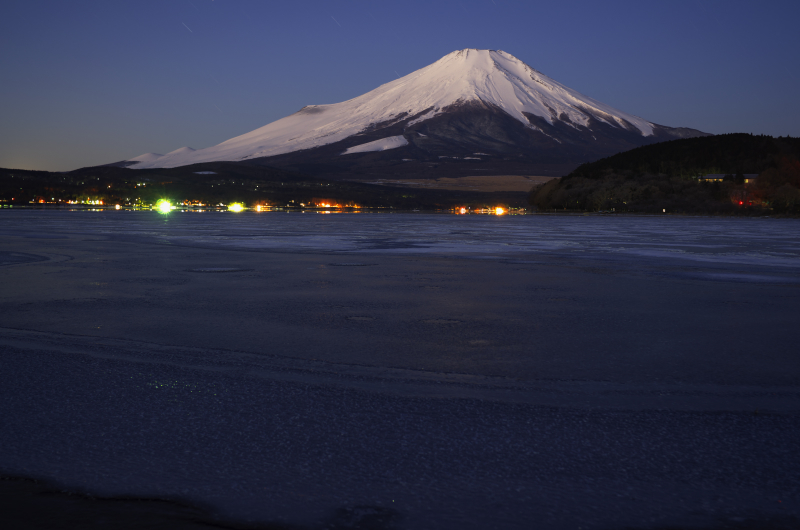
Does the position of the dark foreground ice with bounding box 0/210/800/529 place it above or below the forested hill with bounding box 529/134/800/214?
below

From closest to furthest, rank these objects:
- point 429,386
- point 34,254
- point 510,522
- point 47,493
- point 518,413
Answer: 1. point 510,522
2. point 47,493
3. point 518,413
4. point 429,386
5. point 34,254

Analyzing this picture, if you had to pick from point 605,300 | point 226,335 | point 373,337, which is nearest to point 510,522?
point 373,337

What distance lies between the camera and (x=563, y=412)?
5.19m

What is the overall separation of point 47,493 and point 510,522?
236cm

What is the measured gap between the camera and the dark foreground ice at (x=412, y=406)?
12.2 feet

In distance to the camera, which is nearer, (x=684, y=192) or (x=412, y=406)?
(x=412, y=406)

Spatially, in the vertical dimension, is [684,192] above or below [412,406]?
above

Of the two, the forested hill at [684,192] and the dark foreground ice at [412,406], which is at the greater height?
the forested hill at [684,192]

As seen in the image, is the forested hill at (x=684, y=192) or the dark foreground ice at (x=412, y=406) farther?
the forested hill at (x=684, y=192)

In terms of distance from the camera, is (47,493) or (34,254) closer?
(47,493)

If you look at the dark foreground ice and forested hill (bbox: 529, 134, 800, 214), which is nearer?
the dark foreground ice

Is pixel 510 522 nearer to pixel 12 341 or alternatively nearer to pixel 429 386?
pixel 429 386

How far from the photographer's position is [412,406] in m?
5.32

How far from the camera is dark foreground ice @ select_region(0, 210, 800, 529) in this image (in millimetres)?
3707
